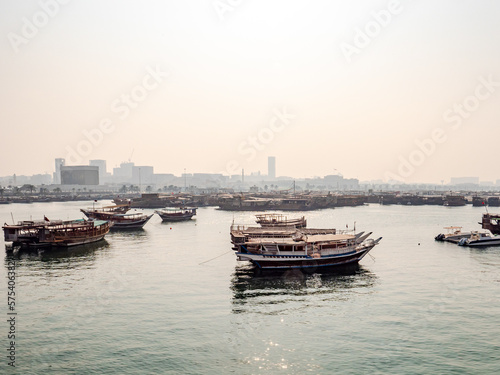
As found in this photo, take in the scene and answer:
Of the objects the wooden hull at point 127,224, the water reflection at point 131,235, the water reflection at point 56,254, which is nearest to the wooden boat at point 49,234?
the water reflection at point 56,254

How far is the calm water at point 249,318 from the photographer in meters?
24.6

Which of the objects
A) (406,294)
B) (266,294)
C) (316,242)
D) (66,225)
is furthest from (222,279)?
(66,225)

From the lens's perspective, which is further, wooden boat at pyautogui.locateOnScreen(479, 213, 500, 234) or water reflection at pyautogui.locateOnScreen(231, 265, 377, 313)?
wooden boat at pyautogui.locateOnScreen(479, 213, 500, 234)

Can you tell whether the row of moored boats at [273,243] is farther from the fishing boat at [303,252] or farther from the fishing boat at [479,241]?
the fishing boat at [479,241]

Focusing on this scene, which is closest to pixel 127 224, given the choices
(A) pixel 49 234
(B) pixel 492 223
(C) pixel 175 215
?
(C) pixel 175 215

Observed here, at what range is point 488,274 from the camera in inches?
1861

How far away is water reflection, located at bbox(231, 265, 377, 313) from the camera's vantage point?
125ft

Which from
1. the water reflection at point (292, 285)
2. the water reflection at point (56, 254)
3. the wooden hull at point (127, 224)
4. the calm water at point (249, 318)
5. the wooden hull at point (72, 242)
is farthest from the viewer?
the wooden hull at point (127, 224)

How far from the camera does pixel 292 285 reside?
141ft

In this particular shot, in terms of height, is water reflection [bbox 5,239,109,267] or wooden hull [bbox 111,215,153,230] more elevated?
wooden hull [bbox 111,215,153,230]

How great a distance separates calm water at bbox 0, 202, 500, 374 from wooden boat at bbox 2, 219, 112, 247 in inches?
338

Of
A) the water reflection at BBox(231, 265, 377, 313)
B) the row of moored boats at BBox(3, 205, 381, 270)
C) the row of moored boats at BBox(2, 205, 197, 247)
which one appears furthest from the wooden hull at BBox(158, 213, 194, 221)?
the water reflection at BBox(231, 265, 377, 313)

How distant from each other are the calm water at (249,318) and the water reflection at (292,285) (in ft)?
0.41

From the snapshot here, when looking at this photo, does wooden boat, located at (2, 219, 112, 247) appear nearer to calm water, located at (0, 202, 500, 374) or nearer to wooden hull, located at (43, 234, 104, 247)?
wooden hull, located at (43, 234, 104, 247)
